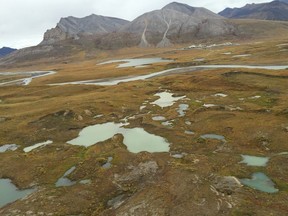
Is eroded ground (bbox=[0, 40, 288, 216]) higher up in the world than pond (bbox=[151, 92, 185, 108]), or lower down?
higher up

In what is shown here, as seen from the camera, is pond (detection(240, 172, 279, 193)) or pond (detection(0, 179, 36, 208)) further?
pond (detection(0, 179, 36, 208))

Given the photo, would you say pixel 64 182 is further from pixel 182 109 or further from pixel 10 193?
pixel 182 109

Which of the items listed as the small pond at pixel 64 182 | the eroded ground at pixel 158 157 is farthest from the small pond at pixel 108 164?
the small pond at pixel 64 182

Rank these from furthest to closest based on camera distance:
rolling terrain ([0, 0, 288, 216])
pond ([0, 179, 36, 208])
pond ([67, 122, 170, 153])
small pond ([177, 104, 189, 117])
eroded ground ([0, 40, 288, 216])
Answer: small pond ([177, 104, 189, 117]), pond ([67, 122, 170, 153]), pond ([0, 179, 36, 208]), rolling terrain ([0, 0, 288, 216]), eroded ground ([0, 40, 288, 216])

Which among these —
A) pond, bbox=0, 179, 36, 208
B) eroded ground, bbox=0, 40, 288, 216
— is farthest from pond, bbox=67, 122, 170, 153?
pond, bbox=0, 179, 36, 208

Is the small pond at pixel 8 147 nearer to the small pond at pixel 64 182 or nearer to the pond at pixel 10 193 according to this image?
the pond at pixel 10 193

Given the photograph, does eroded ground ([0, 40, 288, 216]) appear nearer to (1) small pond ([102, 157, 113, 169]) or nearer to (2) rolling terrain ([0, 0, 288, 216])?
(2) rolling terrain ([0, 0, 288, 216])

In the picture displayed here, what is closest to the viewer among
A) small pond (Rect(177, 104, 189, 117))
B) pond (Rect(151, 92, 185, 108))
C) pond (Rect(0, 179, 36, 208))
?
pond (Rect(0, 179, 36, 208))
